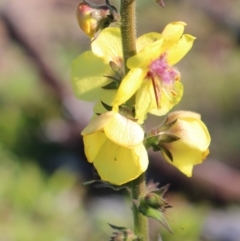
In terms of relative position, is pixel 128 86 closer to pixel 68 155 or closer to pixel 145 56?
pixel 145 56

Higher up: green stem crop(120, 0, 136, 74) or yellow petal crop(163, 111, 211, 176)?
green stem crop(120, 0, 136, 74)

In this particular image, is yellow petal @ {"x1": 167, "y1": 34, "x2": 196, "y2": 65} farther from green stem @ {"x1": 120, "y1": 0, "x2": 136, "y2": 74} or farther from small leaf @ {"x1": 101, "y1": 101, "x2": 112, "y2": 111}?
small leaf @ {"x1": 101, "y1": 101, "x2": 112, "y2": 111}

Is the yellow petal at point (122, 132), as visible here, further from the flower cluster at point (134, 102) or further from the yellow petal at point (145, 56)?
the yellow petal at point (145, 56)

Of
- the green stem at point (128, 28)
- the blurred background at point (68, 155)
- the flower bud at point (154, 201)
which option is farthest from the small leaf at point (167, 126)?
the blurred background at point (68, 155)

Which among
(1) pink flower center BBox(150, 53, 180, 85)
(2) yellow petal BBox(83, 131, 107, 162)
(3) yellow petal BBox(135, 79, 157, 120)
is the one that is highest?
(1) pink flower center BBox(150, 53, 180, 85)

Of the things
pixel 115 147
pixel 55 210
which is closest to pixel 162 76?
pixel 115 147

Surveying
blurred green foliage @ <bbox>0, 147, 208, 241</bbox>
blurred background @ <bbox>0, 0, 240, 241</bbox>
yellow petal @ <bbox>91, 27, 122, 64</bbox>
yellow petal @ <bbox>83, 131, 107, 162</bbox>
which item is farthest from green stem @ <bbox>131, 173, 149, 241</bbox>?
blurred green foliage @ <bbox>0, 147, 208, 241</bbox>
